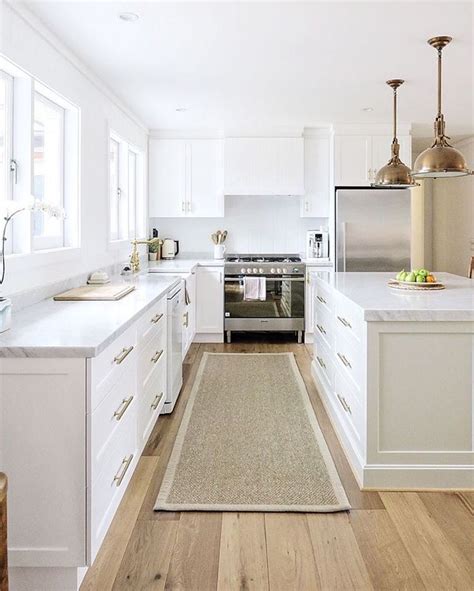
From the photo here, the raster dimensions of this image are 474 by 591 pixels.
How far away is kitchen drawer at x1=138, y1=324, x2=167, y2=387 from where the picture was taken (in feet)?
9.30

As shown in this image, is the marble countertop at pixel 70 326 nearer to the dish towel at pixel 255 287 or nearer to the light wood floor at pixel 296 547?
the light wood floor at pixel 296 547

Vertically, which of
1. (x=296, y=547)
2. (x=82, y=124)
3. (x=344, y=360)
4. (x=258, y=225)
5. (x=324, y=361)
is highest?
(x=82, y=124)

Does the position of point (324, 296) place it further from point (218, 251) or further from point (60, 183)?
point (218, 251)

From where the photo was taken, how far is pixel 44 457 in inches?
73.3

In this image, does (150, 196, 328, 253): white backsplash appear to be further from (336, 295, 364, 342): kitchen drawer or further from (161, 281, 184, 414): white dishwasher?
(336, 295, 364, 342): kitchen drawer

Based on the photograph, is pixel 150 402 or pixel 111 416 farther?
pixel 150 402

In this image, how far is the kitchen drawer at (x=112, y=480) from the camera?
6.33 feet

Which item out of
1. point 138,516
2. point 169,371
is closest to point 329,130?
point 169,371

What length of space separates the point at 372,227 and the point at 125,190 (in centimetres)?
261

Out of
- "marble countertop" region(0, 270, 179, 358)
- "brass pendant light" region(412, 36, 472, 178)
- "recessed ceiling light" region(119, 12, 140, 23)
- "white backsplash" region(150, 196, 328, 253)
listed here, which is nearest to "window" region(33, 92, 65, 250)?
"marble countertop" region(0, 270, 179, 358)

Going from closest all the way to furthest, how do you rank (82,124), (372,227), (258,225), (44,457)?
1. (44,457)
2. (82,124)
3. (372,227)
4. (258,225)

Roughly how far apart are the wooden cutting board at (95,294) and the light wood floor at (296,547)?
3.28 ft

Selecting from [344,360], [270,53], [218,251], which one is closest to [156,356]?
[344,360]

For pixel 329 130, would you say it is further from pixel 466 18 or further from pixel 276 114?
pixel 466 18
